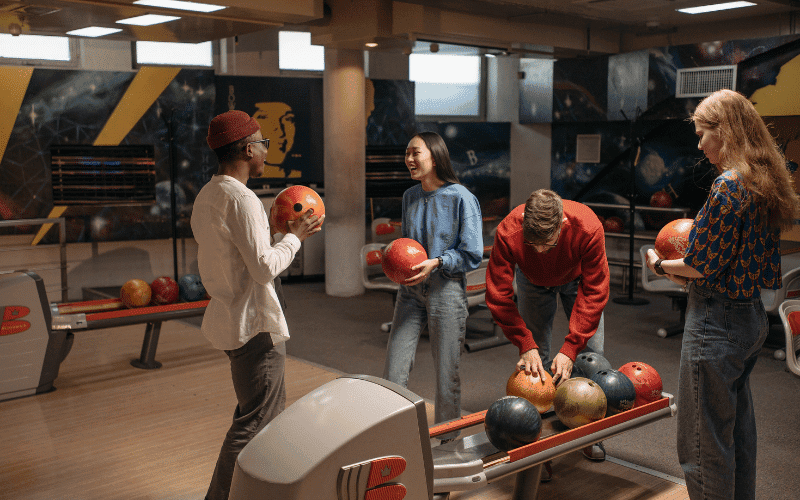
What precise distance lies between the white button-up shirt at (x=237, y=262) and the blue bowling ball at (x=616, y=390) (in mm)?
1300

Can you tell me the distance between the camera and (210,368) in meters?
5.26

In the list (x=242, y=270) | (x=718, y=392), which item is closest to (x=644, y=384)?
(x=718, y=392)

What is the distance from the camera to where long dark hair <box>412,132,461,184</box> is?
3.34 meters

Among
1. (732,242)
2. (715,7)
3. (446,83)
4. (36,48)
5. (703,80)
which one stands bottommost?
(732,242)

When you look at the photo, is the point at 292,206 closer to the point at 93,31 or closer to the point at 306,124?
the point at 93,31

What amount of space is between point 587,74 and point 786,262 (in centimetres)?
392

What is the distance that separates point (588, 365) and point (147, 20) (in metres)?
4.17

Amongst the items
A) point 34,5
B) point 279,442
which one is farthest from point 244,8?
point 279,442

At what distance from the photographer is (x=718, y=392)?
7.84ft

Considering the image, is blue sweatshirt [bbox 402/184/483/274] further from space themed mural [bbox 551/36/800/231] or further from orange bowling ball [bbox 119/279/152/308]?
space themed mural [bbox 551/36/800/231]

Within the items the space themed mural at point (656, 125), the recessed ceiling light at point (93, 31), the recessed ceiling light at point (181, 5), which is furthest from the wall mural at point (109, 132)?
the space themed mural at point (656, 125)

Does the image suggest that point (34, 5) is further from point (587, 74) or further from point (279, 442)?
point (587, 74)

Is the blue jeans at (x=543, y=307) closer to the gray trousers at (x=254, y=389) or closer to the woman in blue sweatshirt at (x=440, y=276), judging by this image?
the woman in blue sweatshirt at (x=440, y=276)

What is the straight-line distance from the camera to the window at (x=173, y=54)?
8.63m
